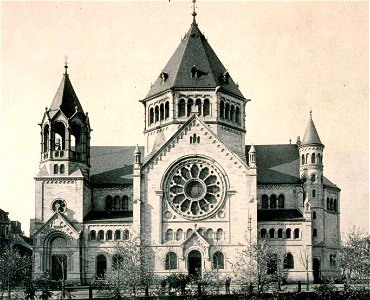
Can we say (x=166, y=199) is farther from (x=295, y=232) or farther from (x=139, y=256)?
(x=295, y=232)

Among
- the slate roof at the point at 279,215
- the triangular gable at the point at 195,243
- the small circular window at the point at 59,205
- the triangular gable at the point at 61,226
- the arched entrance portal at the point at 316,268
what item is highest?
the small circular window at the point at 59,205

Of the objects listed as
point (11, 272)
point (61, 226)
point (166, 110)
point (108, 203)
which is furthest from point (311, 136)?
point (11, 272)

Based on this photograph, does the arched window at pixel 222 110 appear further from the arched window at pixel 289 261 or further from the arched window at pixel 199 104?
the arched window at pixel 289 261

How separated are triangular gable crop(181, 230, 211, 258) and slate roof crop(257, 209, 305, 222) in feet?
21.7

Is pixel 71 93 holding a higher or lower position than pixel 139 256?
higher

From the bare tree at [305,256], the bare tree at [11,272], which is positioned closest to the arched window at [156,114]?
the bare tree at [305,256]

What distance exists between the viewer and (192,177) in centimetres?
7400

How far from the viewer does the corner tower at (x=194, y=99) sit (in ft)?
254

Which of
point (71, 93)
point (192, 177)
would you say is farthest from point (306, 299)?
point (71, 93)

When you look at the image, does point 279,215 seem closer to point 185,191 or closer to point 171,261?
point 185,191

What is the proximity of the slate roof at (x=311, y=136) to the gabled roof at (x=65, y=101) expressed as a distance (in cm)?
2530

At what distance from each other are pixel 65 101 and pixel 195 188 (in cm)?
1751

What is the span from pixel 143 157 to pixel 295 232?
67.7 ft

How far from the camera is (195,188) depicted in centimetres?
7412
